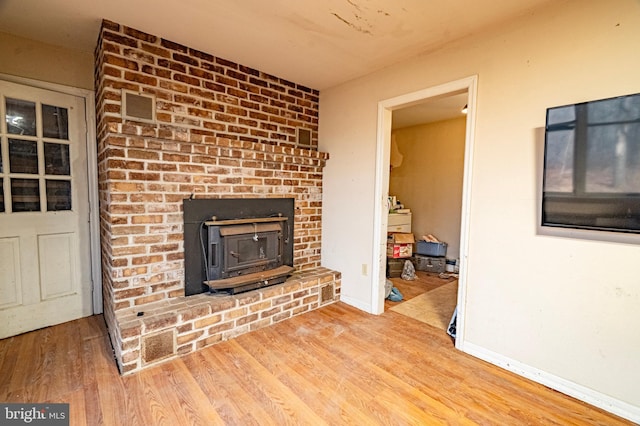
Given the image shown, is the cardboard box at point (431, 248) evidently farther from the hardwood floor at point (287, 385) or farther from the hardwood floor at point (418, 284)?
the hardwood floor at point (287, 385)

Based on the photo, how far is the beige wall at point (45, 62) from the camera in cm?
218

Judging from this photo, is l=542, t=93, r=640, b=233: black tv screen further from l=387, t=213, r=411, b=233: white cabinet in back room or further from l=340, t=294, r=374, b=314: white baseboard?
l=387, t=213, r=411, b=233: white cabinet in back room

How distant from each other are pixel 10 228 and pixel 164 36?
189cm

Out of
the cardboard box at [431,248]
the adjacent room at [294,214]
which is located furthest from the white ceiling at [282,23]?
the cardboard box at [431,248]

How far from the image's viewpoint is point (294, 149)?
113 inches

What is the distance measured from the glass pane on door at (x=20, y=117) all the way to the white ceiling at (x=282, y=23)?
51 cm

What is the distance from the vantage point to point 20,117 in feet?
7.37

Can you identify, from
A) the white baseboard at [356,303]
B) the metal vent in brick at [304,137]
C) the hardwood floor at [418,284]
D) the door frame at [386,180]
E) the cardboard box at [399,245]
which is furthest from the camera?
the cardboard box at [399,245]

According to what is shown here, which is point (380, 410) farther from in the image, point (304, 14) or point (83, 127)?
point (83, 127)

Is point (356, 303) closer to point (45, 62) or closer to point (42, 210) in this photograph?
point (42, 210)

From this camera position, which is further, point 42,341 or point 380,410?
point 42,341

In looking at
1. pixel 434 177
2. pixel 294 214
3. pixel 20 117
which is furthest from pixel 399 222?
pixel 20 117

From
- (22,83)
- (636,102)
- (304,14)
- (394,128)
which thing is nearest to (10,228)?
(22,83)

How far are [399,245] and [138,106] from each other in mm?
3356
